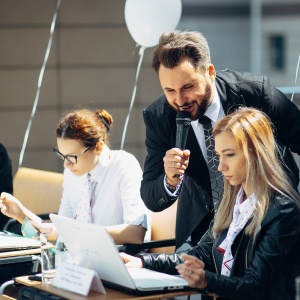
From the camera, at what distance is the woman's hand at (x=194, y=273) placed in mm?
2656

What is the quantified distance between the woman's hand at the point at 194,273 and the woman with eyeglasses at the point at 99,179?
1259mm

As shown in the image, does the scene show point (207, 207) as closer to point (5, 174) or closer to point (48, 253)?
point (48, 253)

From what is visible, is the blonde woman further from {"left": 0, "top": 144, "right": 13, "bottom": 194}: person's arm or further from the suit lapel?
{"left": 0, "top": 144, "right": 13, "bottom": 194}: person's arm

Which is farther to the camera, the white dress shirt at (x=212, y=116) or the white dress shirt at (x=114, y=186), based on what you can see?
the white dress shirt at (x=114, y=186)

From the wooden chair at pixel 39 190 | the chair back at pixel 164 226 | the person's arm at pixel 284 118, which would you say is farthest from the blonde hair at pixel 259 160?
the wooden chair at pixel 39 190

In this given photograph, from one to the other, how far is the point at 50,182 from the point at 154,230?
1.26 m

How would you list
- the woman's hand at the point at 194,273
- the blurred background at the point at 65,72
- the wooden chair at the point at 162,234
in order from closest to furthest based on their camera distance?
the woman's hand at the point at 194,273
the wooden chair at the point at 162,234
the blurred background at the point at 65,72

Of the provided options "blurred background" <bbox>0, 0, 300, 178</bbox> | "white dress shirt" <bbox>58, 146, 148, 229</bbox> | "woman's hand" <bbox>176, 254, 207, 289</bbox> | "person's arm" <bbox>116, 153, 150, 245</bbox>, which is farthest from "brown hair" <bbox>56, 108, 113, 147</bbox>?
"blurred background" <bbox>0, 0, 300, 178</bbox>

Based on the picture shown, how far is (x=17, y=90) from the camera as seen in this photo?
855cm

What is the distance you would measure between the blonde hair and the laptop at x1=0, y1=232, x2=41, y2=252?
117 centimetres

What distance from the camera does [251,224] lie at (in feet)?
9.26

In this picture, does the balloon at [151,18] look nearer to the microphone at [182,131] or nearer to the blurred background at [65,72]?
the microphone at [182,131]

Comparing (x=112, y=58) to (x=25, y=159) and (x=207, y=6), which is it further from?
(x=207, y=6)

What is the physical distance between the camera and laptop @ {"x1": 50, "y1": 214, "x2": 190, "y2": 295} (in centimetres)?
273
